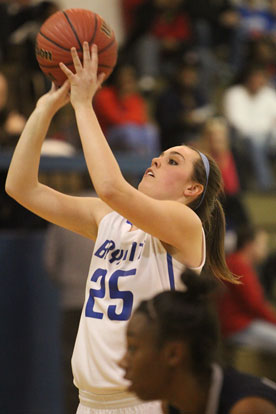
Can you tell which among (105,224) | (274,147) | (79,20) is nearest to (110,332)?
(105,224)

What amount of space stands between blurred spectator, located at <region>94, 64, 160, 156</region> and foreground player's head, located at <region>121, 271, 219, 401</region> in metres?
5.67

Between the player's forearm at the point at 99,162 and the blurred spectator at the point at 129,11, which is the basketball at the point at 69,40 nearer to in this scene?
the player's forearm at the point at 99,162

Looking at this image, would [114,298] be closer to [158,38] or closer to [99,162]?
[99,162]

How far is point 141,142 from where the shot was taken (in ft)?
27.2

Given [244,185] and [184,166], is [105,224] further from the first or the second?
[244,185]

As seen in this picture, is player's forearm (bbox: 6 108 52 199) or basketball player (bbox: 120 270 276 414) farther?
player's forearm (bbox: 6 108 52 199)

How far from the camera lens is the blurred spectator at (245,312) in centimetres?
673

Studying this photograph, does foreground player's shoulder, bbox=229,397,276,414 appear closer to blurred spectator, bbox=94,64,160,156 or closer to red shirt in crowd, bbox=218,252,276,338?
red shirt in crowd, bbox=218,252,276,338

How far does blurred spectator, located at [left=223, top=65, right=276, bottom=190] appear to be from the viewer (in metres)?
9.89

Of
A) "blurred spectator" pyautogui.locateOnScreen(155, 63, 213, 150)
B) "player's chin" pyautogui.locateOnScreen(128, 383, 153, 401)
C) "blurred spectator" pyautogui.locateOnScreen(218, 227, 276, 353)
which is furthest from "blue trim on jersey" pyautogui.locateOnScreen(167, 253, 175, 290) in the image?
"blurred spectator" pyautogui.locateOnScreen(155, 63, 213, 150)

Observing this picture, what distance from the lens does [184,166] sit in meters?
3.02

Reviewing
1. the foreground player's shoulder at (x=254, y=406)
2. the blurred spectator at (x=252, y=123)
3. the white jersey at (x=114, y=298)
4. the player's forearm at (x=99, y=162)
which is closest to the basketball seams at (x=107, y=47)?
the player's forearm at (x=99, y=162)

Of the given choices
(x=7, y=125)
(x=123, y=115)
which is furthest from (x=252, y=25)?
(x=7, y=125)

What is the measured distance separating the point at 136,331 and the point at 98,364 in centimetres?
67
